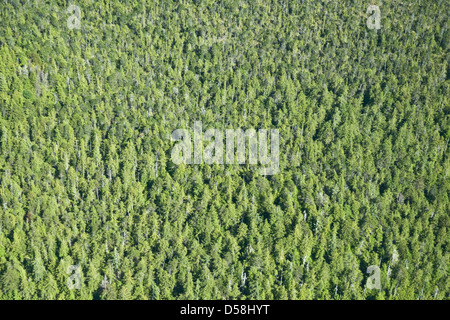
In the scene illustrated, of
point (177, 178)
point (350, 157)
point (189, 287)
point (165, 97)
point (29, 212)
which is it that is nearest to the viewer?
point (189, 287)

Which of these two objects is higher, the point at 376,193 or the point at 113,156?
the point at 113,156

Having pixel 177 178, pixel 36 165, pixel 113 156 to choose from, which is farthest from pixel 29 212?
pixel 177 178

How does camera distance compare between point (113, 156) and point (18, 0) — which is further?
point (18, 0)

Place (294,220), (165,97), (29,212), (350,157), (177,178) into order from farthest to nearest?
(165,97) → (350,157) → (177,178) → (294,220) → (29,212)

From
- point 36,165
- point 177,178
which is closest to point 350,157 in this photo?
point 177,178

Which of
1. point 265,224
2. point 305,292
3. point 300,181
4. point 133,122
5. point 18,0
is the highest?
point 18,0

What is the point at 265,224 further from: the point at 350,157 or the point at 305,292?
the point at 350,157
